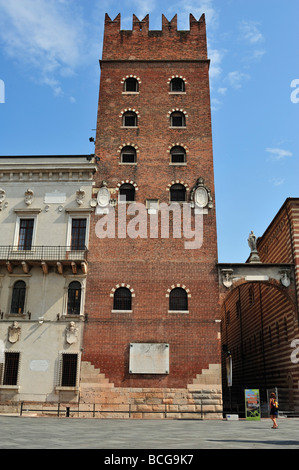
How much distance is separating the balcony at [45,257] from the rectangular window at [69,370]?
→ 5153 millimetres

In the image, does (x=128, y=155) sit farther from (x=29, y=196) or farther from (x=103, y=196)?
(x=29, y=196)

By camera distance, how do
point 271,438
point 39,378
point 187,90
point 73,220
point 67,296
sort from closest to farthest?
point 271,438
point 39,378
point 67,296
point 73,220
point 187,90

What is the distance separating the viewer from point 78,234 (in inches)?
1109

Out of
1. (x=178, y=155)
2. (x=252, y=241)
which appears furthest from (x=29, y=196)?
(x=252, y=241)

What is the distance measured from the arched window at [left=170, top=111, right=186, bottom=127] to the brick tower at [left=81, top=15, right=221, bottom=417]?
0.07m

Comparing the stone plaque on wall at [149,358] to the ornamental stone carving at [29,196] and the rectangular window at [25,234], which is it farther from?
the ornamental stone carving at [29,196]

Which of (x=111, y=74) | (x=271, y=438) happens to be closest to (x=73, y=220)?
(x=111, y=74)

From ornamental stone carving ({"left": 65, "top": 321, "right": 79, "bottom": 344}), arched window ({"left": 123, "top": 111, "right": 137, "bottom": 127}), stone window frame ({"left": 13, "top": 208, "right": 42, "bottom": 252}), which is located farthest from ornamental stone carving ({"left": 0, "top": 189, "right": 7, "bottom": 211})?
arched window ({"left": 123, "top": 111, "right": 137, "bottom": 127})

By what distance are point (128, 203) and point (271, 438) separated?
711 inches

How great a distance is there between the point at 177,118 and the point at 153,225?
8522 millimetres

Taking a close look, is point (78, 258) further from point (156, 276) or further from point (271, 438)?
point (271, 438)

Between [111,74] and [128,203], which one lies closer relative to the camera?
[128,203]

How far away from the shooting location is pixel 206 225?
1101 inches

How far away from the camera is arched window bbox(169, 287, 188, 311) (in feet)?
87.1
